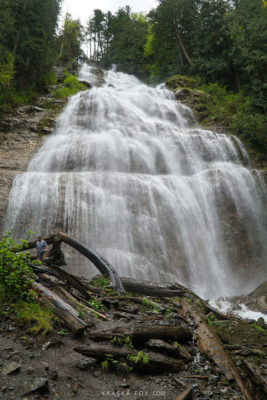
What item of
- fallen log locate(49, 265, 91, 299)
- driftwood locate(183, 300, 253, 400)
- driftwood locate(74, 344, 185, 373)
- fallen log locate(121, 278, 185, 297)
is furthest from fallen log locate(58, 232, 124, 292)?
driftwood locate(74, 344, 185, 373)

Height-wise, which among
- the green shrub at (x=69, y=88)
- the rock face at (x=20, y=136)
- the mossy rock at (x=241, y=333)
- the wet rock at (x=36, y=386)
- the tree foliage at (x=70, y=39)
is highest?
the tree foliage at (x=70, y=39)

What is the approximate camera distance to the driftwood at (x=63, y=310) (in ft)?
11.9

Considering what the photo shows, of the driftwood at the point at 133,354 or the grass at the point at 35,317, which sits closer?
the driftwood at the point at 133,354

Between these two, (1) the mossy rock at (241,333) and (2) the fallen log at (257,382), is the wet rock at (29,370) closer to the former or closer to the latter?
(2) the fallen log at (257,382)

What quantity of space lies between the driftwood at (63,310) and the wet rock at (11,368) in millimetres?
923

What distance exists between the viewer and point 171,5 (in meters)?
30.7

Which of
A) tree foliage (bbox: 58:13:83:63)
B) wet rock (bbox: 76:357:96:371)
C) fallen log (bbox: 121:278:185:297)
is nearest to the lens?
wet rock (bbox: 76:357:96:371)

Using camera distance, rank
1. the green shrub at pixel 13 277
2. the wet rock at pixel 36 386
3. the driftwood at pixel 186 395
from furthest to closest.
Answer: the green shrub at pixel 13 277, the driftwood at pixel 186 395, the wet rock at pixel 36 386

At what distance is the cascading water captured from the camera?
37.4 feet

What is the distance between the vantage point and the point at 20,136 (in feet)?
57.8

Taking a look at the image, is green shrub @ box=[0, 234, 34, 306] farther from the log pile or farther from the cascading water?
the cascading water

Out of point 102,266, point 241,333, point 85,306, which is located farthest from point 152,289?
point 85,306

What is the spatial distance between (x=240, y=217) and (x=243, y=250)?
183 centimetres

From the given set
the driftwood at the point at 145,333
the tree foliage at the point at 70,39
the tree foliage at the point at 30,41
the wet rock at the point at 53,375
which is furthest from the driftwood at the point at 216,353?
the tree foliage at the point at 70,39
